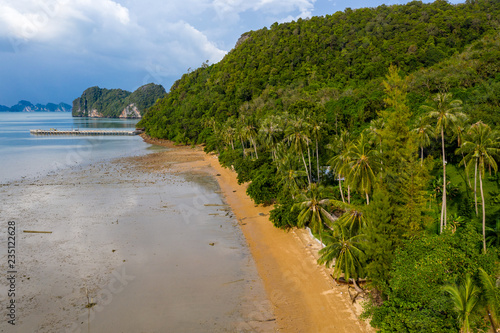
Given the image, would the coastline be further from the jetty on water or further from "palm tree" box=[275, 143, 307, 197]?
the jetty on water

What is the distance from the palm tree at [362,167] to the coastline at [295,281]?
22.7ft

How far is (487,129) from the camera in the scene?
23.7 m

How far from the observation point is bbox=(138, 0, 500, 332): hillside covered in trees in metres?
16.2

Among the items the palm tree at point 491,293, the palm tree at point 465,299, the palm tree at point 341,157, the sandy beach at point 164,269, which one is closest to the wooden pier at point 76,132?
the sandy beach at point 164,269

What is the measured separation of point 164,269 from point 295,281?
10.3m

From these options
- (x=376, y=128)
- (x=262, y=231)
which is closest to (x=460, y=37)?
(x=376, y=128)

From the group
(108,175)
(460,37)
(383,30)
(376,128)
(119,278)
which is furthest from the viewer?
(383,30)

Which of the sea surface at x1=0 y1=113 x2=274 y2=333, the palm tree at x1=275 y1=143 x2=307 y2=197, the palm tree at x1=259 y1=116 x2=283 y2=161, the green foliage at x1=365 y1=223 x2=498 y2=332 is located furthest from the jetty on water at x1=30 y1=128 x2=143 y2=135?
the green foliage at x1=365 y1=223 x2=498 y2=332

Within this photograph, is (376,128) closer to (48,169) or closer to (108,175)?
(108,175)

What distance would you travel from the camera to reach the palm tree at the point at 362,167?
24.0 metres

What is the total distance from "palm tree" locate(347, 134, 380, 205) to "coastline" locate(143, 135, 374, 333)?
693 cm

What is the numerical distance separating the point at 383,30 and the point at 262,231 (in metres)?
96.0

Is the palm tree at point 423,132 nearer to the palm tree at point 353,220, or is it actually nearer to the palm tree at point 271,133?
the palm tree at point 271,133

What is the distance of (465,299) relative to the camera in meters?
13.7
